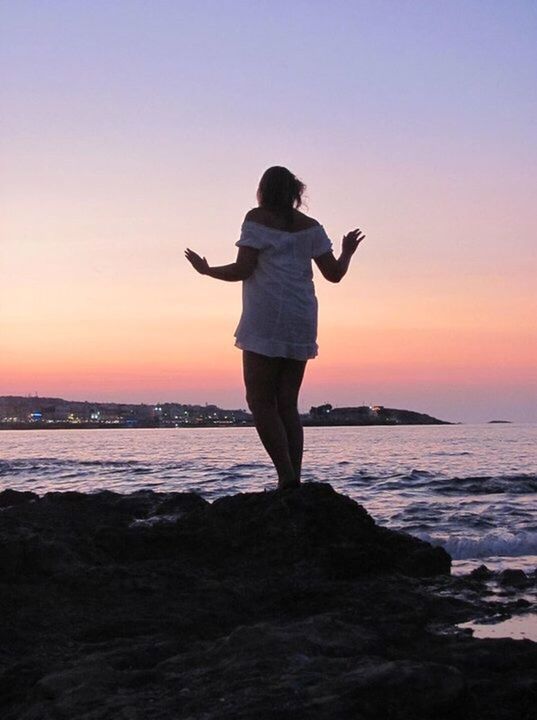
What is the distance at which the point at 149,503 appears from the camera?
Answer: 5770mm

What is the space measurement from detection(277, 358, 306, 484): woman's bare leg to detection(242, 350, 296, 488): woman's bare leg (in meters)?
0.06

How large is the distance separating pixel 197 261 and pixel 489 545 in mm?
3065

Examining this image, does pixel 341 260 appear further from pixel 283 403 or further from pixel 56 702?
pixel 56 702

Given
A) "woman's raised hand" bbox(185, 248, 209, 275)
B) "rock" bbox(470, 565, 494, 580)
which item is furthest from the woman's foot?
"woman's raised hand" bbox(185, 248, 209, 275)

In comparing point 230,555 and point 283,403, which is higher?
point 283,403

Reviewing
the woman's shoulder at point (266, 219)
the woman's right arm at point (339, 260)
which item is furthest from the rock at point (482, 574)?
the woman's shoulder at point (266, 219)

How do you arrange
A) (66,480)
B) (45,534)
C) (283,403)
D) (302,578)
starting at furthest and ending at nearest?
(66,480), (283,403), (45,534), (302,578)

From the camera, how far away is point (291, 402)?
4992 mm

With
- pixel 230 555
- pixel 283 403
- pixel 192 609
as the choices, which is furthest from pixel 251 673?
pixel 283 403

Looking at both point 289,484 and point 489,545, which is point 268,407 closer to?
point 289,484

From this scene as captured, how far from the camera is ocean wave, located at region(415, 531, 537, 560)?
18.4ft

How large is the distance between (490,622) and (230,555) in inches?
59.5

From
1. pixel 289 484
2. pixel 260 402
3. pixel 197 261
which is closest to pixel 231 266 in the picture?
pixel 197 261

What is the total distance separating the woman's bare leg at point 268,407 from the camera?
478 cm
